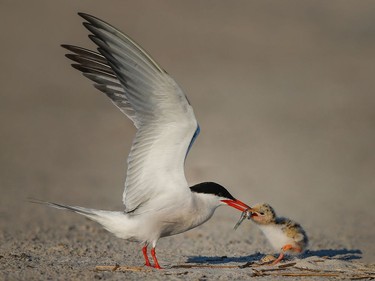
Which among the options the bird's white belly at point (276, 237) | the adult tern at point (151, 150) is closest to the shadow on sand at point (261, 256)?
the bird's white belly at point (276, 237)

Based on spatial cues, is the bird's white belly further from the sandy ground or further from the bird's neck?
the bird's neck

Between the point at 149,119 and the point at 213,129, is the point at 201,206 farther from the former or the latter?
the point at 213,129

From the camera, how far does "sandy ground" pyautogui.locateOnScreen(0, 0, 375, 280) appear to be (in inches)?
306

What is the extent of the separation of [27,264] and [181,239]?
2572 millimetres

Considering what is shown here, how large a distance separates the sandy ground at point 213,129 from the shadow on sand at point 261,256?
2 centimetres

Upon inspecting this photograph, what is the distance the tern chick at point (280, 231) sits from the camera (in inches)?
274

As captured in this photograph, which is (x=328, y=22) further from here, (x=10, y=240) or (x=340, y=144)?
(x=10, y=240)

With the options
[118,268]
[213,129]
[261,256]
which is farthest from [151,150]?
[213,129]

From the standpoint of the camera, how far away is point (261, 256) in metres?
7.28

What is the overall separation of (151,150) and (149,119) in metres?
0.27

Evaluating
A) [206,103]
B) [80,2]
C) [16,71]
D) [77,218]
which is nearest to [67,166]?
[77,218]

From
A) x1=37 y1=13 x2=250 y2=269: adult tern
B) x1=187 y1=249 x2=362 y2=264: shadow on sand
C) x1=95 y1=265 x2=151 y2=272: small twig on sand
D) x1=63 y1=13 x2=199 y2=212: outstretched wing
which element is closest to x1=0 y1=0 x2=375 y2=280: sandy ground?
x1=187 y1=249 x2=362 y2=264: shadow on sand

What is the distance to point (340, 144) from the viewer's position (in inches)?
570

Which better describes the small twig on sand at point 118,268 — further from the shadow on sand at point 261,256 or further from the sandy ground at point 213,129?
the shadow on sand at point 261,256
